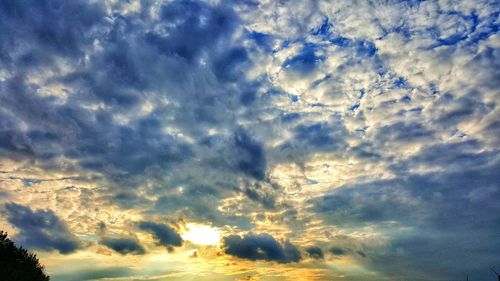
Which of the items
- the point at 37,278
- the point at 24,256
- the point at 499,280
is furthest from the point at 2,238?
the point at 499,280

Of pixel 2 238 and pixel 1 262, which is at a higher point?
pixel 2 238

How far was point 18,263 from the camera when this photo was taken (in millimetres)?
83062

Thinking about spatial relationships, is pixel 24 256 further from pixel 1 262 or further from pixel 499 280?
pixel 499 280

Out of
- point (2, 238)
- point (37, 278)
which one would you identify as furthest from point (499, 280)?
point (2, 238)

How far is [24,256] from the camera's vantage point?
3413 inches

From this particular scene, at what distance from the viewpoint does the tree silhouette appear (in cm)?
7538

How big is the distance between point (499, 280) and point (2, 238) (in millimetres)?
168845

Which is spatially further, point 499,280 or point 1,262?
point 499,280

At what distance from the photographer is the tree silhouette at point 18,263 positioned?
7538 cm

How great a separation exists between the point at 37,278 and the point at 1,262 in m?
9.99

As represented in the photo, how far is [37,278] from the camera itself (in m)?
84.0

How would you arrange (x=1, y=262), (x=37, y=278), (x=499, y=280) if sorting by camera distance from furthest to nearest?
1. (x=499, y=280)
2. (x=37, y=278)
3. (x=1, y=262)

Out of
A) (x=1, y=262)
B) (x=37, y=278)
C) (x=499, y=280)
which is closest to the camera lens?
(x=1, y=262)

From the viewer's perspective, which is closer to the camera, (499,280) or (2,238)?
(2,238)
